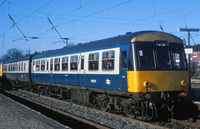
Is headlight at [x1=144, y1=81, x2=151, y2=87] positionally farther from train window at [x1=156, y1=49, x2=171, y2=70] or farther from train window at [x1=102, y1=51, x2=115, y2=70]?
train window at [x1=102, y1=51, x2=115, y2=70]

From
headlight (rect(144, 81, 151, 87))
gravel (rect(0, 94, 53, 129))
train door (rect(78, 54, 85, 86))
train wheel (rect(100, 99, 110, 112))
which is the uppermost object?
train door (rect(78, 54, 85, 86))

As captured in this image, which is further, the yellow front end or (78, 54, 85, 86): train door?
(78, 54, 85, 86): train door

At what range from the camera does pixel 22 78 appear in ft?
81.4

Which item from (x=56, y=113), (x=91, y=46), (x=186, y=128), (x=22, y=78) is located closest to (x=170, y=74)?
(x=186, y=128)

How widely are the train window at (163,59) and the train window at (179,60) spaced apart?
0.28 meters

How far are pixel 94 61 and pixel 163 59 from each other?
3.52 metres

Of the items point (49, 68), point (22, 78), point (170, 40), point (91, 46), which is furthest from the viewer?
point (22, 78)

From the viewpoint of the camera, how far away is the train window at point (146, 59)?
9469mm

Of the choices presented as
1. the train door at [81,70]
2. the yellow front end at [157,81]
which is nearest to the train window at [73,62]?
the train door at [81,70]

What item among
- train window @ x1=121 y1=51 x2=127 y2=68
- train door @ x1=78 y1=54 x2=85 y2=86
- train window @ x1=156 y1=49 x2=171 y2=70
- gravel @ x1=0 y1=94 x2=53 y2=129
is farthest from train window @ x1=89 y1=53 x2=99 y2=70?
gravel @ x1=0 y1=94 x2=53 y2=129

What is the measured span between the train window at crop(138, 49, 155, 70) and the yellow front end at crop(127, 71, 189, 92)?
8.1 inches

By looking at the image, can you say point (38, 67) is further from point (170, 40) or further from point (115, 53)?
point (170, 40)

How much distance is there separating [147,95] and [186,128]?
1706 mm

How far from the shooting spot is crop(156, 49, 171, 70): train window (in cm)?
973
